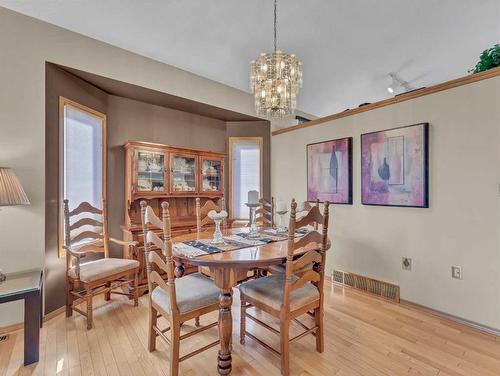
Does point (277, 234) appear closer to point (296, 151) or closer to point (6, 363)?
point (296, 151)

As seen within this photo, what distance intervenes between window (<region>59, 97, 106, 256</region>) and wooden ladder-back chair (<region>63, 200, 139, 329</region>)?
0.16 metres

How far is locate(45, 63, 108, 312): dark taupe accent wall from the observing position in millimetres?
2367

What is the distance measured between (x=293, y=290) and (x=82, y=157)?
2688 mm

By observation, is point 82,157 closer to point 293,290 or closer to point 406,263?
point 293,290

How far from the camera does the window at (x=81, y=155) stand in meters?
2.61

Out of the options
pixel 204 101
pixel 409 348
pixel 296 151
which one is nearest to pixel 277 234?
pixel 409 348

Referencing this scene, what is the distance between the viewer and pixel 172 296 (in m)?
1.56

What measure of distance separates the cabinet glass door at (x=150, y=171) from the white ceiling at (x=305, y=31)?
1176 mm

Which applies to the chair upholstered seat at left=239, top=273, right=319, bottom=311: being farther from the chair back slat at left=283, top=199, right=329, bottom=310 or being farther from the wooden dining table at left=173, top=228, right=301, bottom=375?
the wooden dining table at left=173, top=228, right=301, bottom=375

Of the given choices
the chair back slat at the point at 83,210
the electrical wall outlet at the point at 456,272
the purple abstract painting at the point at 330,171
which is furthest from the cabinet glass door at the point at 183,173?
the electrical wall outlet at the point at 456,272

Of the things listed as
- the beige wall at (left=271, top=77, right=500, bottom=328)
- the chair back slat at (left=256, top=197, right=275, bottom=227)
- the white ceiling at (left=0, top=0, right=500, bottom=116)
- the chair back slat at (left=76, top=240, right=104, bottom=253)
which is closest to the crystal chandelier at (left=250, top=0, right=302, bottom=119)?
the white ceiling at (left=0, top=0, right=500, bottom=116)

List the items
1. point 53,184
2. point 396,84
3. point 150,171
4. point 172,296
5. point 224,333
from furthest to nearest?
1. point 396,84
2. point 150,171
3. point 53,184
4. point 224,333
5. point 172,296

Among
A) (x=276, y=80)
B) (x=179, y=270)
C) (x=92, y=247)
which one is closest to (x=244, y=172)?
(x=276, y=80)

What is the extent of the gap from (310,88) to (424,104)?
1.92 m
